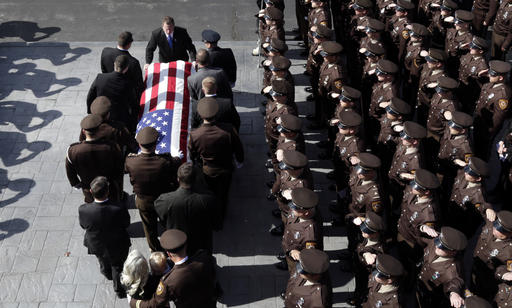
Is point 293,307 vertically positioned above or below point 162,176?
below

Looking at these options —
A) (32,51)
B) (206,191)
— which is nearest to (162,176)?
(206,191)

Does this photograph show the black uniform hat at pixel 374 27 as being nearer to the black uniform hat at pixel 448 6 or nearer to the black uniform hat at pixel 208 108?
the black uniform hat at pixel 448 6

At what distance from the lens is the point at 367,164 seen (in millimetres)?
6285

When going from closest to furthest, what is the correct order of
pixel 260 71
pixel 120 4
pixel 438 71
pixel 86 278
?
pixel 86 278, pixel 438 71, pixel 260 71, pixel 120 4

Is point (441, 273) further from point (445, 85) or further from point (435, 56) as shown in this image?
point (435, 56)

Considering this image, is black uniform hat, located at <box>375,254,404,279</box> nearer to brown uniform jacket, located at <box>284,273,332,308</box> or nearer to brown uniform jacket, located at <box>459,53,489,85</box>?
brown uniform jacket, located at <box>284,273,332,308</box>

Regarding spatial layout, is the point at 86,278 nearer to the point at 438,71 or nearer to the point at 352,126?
the point at 352,126

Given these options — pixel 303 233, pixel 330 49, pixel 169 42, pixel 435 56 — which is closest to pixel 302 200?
pixel 303 233

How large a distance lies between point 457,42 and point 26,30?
813 cm

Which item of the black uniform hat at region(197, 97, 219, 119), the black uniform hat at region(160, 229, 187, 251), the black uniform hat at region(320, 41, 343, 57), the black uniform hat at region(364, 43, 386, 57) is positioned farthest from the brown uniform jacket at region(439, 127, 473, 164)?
the black uniform hat at region(160, 229, 187, 251)

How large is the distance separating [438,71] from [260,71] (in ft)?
11.2

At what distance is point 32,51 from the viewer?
35.1ft

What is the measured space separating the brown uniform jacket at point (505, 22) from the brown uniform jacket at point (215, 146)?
17.7ft

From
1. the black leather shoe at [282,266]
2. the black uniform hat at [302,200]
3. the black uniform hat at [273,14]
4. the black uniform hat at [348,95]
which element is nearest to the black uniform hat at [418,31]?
the black uniform hat at [348,95]
